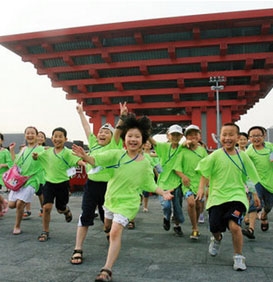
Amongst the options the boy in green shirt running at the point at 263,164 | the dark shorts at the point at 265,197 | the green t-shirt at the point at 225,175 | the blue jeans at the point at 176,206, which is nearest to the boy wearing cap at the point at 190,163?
the blue jeans at the point at 176,206

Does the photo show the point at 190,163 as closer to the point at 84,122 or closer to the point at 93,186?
the point at 93,186

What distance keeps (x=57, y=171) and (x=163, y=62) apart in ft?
94.0

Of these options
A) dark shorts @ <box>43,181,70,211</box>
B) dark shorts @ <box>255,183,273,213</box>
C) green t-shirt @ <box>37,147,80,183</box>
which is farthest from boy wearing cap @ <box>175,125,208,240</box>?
dark shorts @ <box>43,181,70,211</box>

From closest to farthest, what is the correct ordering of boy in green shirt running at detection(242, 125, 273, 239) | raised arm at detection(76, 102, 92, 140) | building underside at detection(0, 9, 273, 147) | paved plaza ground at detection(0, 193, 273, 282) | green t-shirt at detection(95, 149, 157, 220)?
1. paved plaza ground at detection(0, 193, 273, 282)
2. green t-shirt at detection(95, 149, 157, 220)
3. raised arm at detection(76, 102, 92, 140)
4. boy in green shirt running at detection(242, 125, 273, 239)
5. building underside at detection(0, 9, 273, 147)

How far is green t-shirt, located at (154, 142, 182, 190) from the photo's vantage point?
18.0 ft

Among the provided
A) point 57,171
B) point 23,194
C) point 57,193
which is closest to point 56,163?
point 57,171

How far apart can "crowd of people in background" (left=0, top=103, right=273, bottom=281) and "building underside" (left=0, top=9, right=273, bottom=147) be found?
25323mm

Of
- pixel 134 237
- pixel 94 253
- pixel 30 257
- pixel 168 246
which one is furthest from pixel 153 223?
pixel 30 257

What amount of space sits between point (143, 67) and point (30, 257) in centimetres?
2984

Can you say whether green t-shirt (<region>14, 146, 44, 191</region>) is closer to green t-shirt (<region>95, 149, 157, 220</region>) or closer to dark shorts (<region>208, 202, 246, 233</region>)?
green t-shirt (<region>95, 149, 157, 220</region>)

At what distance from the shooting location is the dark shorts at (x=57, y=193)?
16.9ft

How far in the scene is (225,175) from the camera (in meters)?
3.97

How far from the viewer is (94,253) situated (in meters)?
4.37

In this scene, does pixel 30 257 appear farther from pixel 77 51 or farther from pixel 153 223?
pixel 77 51
